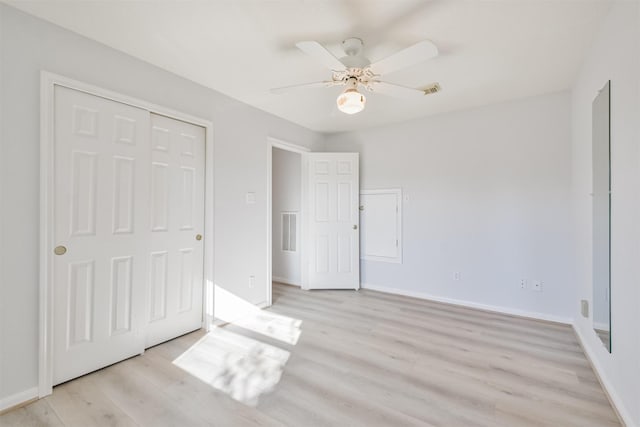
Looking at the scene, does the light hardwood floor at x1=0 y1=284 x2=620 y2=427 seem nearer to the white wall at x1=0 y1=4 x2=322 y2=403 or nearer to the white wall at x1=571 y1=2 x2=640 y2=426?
the white wall at x1=571 y1=2 x2=640 y2=426

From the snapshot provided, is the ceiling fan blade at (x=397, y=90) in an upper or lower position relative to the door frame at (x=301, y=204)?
upper

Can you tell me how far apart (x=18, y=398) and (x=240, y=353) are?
4.34ft

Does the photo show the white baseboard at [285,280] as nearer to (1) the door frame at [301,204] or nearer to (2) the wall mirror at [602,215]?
(1) the door frame at [301,204]

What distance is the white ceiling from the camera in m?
1.76

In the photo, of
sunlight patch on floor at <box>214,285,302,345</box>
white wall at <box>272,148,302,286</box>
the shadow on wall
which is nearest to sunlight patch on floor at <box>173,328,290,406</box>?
the shadow on wall

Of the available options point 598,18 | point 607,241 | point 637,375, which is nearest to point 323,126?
point 598,18

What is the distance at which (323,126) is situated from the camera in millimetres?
4211

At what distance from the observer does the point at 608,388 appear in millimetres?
1823

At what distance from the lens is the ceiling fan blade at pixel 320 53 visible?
66.7 inches

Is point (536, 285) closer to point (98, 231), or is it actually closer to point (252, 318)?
point (252, 318)

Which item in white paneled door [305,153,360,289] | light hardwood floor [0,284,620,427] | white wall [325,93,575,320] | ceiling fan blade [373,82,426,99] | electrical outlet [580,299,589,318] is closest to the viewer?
light hardwood floor [0,284,620,427]

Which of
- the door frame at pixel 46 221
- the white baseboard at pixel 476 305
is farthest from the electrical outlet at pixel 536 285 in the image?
the door frame at pixel 46 221

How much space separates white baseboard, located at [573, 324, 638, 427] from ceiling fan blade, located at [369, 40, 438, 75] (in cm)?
219

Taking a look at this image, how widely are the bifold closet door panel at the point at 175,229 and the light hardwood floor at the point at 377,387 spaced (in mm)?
225
